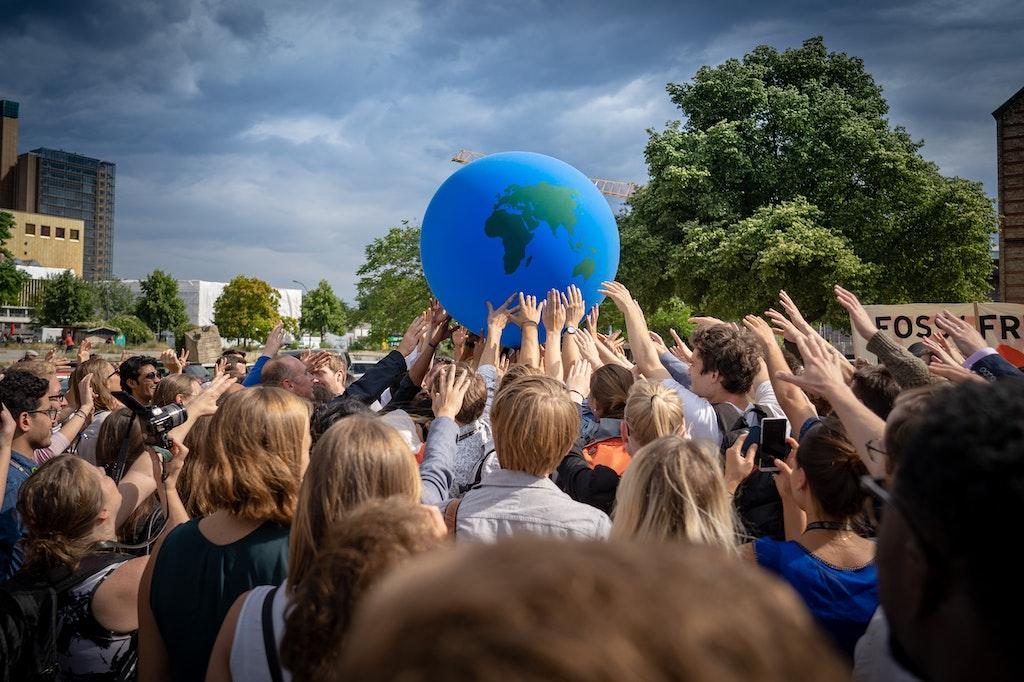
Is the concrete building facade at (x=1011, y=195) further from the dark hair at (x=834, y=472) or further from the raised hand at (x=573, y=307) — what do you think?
the dark hair at (x=834, y=472)

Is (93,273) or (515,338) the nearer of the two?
(515,338)

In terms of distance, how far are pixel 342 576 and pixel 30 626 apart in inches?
64.8

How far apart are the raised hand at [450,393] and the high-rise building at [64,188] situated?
132 metres

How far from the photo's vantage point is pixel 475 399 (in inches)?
157

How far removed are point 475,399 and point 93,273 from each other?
18618cm

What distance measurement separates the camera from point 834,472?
7.84 feet

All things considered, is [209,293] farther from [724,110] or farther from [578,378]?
[578,378]

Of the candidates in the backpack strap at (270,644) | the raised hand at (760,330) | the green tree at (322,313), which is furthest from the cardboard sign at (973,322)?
the green tree at (322,313)

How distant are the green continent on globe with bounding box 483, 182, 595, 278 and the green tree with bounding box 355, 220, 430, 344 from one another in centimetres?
2555

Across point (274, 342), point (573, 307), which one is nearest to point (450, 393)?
point (573, 307)

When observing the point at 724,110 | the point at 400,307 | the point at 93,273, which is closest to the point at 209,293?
the point at 93,273

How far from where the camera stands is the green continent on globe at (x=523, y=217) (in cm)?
517

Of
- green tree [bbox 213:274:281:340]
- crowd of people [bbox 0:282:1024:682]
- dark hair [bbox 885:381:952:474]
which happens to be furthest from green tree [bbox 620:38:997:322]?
green tree [bbox 213:274:281:340]

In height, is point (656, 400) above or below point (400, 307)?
below
